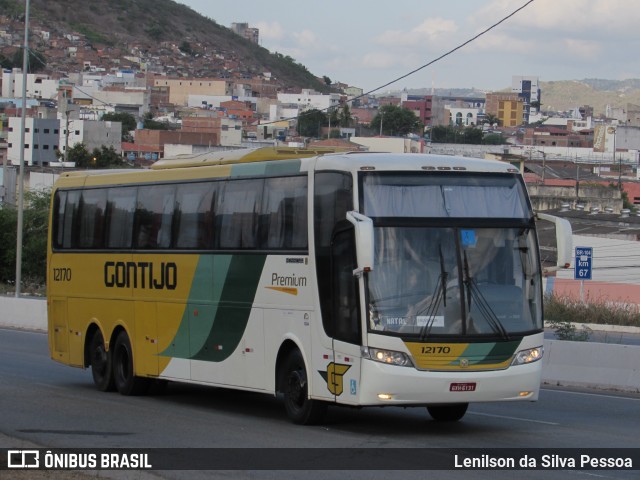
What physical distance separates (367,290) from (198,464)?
2.85 meters

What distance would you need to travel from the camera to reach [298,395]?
14.9m

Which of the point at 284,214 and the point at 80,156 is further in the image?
the point at 80,156

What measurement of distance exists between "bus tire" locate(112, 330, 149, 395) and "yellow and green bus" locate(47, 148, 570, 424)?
4.34 ft

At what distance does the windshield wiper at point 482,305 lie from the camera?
45.2 ft

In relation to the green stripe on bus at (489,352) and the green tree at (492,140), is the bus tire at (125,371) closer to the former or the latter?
the green stripe on bus at (489,352)

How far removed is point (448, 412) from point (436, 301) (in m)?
2.45

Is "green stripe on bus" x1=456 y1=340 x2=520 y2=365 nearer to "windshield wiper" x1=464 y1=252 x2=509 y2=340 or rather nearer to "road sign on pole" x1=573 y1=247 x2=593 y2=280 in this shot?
"windshield wiper" x1=464 y1=252 x2=509 y2=340

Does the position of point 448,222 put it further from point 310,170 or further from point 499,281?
point 310,170

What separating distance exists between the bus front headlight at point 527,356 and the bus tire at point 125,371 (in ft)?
23.5

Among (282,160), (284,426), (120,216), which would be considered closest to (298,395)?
(284,426)

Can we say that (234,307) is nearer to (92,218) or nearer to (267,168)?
(267,168)

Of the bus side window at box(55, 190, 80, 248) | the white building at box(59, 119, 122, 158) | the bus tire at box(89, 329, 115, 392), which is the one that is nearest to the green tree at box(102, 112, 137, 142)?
the white building at box(59, 119, 122, 158)

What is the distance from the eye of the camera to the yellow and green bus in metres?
13.6

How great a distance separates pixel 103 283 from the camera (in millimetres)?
19938
